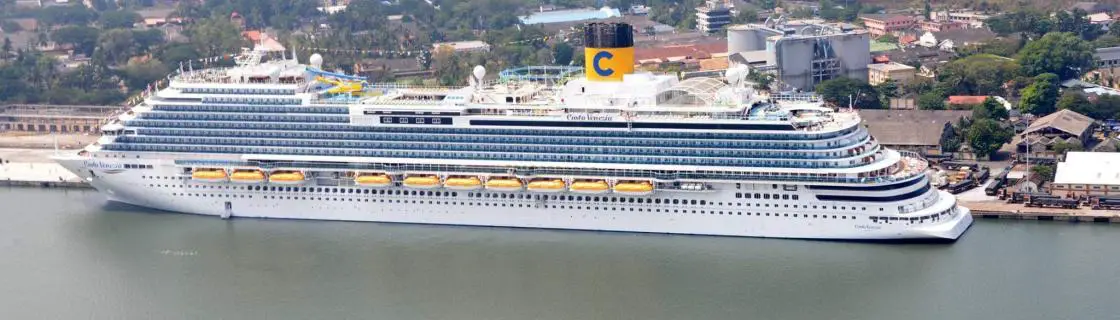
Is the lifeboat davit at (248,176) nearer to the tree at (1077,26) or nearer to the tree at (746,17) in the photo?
the tree at (1077,26)

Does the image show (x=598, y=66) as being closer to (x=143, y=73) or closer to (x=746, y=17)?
(x=143, y=73)

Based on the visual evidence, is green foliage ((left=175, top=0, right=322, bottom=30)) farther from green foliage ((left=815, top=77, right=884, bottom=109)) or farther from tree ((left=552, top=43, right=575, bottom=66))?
green foliage ((left=815, top=77, right=884, bottom=109))

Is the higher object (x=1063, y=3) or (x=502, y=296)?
(x=1063, y=3)

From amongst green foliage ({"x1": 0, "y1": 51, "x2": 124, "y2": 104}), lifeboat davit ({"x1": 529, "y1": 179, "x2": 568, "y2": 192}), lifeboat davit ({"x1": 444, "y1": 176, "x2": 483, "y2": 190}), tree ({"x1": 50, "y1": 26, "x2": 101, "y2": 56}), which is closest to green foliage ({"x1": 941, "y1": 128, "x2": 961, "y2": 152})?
lifeboat davit ({"x1": 529, "y1": 179, "x2": 568, "y2": 192})

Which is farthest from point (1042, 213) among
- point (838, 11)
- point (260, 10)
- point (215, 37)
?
point (260, 10)

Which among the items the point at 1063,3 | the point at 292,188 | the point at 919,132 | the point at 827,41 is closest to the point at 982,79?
the point at 827,41

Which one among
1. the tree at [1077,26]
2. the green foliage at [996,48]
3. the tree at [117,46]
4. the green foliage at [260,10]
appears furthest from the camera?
the green foliage at [260,10]

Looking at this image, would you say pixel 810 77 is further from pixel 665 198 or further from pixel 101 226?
pixel 101 226

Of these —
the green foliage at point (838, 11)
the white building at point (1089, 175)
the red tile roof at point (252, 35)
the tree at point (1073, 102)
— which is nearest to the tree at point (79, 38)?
the red tile roof at point (252, 35)
